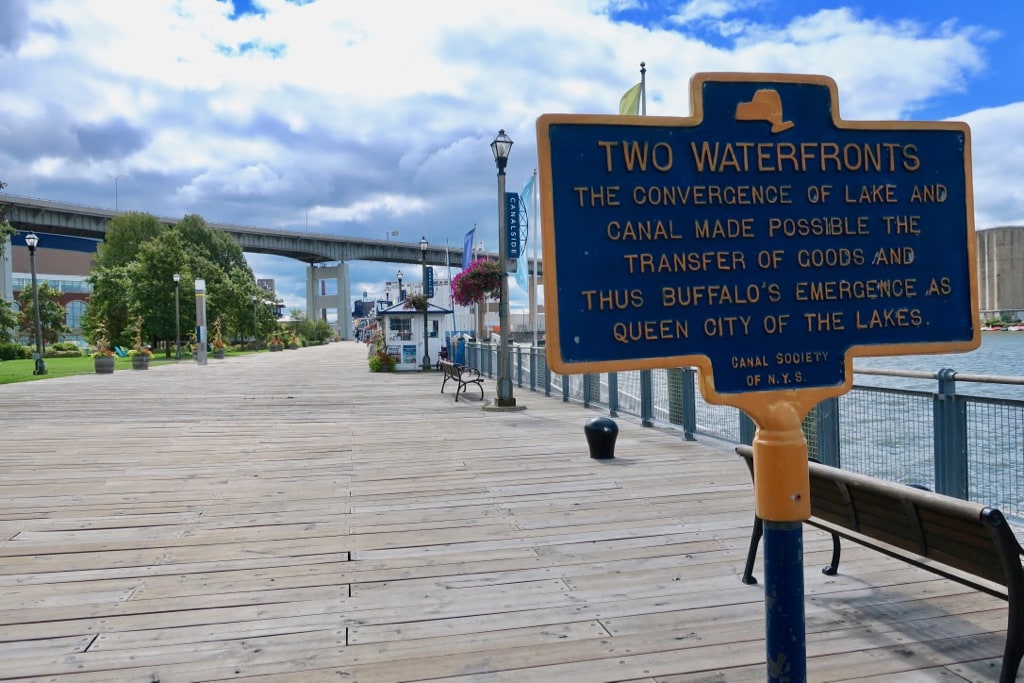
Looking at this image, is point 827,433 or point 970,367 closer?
point 827,433

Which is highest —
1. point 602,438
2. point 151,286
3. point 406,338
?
point 151,286

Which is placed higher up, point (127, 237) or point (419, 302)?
point (127, 237)

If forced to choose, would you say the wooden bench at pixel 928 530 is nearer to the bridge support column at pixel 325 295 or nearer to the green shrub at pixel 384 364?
the green shrub at pixel 384 364

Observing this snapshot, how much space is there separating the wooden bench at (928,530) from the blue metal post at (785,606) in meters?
1.07

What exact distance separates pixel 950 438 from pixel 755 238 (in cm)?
409

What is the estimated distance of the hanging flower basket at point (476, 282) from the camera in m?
21.0

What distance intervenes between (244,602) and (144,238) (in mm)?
81095

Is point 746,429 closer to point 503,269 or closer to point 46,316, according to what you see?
point 503,269

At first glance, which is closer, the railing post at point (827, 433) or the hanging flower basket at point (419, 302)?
the railing post at point (827, 433)

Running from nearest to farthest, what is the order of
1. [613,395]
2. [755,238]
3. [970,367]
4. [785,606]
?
1. [785,606]
2. [755,238]
3. [613,395]
4. [970,367]

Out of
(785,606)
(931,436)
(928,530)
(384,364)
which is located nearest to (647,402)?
(931,436)

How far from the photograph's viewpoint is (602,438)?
359 inches

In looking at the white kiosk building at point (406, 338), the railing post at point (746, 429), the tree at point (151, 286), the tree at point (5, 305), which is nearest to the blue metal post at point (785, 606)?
the railing post at point (746, 429)

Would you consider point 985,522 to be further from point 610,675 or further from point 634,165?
point 634,165
